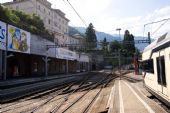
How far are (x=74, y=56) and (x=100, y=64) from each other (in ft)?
162

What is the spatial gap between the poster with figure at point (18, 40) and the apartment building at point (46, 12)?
40514 millimetres

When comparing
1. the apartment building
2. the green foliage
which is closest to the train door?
the green foliage

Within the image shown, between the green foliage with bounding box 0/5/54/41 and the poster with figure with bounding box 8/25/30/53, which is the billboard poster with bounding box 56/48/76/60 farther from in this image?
the poster with figure with bounding box 8/25/30/53

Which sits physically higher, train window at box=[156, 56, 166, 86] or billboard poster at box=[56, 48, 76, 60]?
billboard poster at box=[56, 48, 76, 60]

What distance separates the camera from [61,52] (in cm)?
5834

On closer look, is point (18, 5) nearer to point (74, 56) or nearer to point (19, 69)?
point (74, 56)

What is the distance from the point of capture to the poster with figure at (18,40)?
111 feet

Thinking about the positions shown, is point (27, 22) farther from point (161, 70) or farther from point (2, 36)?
point (161, 70)

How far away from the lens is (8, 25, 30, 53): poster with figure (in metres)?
33.8

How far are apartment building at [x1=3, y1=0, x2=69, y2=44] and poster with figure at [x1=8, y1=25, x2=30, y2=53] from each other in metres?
40.5

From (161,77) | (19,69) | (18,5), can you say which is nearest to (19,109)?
(161,77)

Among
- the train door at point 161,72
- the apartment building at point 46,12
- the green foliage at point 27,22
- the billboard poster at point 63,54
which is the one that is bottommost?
the train door at point 161,72

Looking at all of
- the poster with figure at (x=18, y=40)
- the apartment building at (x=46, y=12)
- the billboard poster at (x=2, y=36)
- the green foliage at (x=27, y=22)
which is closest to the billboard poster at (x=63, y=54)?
the green foliage at (x=27, y=22)

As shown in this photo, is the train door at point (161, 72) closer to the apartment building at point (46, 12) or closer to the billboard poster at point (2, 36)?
the billboard poster at point (2, 36)
